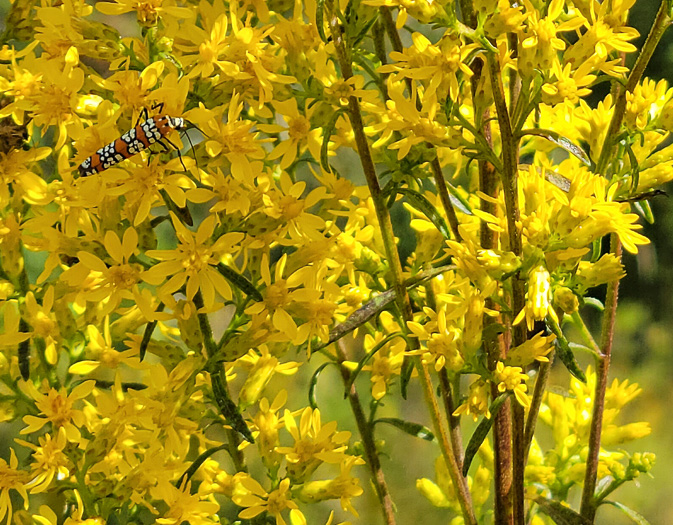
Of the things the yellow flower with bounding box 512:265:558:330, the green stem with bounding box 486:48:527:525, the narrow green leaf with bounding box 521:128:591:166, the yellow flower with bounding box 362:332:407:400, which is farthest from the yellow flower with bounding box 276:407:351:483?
the narrow green leaf with bounding box 521:128:591:166

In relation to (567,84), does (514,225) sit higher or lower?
lower

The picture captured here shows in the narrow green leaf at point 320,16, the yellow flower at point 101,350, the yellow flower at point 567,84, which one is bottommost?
the yellow flower at point 101,350

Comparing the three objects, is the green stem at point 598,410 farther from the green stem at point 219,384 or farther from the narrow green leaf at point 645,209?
the green stem at point 219,384

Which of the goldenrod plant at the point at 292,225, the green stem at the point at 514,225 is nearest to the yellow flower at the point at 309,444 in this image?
the goldenrod plant at the point at 292,225

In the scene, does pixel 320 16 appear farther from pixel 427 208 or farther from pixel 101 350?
pixel 101 350

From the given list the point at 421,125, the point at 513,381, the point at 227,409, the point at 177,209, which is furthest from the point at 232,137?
the point at 513,381

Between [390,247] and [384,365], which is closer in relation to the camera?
[390,247]

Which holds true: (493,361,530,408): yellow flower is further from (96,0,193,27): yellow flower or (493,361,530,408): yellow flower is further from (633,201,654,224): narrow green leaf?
(96,0,193,27): yellow flower
